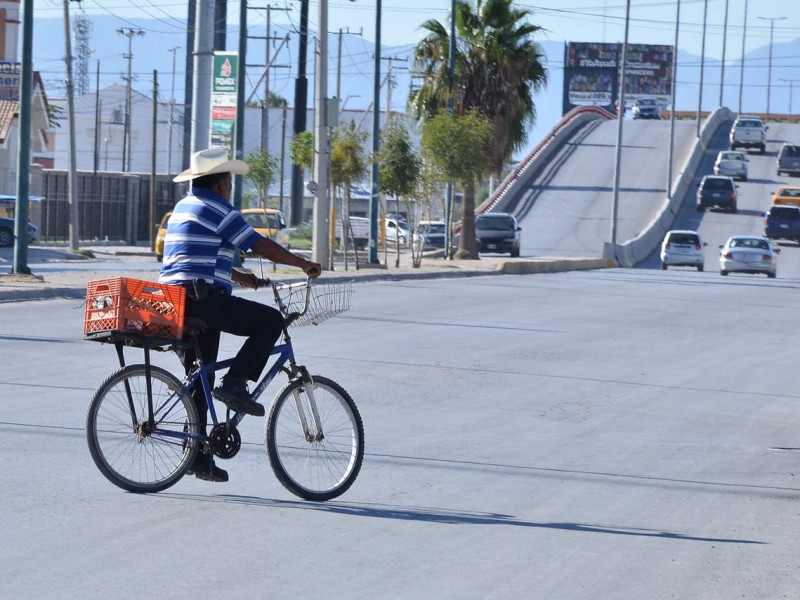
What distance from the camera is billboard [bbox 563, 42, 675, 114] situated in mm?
135875

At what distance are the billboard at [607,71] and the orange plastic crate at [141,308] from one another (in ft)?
428

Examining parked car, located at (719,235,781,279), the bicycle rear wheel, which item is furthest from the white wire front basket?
parked car, located at (719,235,781,279)

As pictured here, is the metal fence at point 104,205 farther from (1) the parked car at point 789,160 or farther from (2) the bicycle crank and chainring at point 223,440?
(2) the bicycle crank and chainring at point 223,440

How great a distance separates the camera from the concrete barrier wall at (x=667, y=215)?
53.4m

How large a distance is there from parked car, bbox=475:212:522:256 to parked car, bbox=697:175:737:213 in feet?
67.4

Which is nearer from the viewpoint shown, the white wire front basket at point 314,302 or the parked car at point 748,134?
the white wire front basket at point 314,302

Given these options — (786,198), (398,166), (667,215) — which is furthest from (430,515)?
(667,215)

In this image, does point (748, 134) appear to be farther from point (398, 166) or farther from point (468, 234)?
point (398, 166)

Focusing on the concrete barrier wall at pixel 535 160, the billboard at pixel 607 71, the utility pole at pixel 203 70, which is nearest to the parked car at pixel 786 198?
the concrete barrier wall at pixel 535 160

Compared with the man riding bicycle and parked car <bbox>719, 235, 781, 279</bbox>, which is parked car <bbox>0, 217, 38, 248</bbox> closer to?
parked car <bbox>719, 235, 781, 279</bbox>

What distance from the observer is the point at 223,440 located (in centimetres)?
771

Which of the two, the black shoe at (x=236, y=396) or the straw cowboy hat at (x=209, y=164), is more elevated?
the straw cowboy hat at (x=209, y=164)

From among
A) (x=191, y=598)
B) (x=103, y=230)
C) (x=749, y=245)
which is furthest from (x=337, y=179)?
(x=191, y=598)

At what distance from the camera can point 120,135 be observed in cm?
12256
